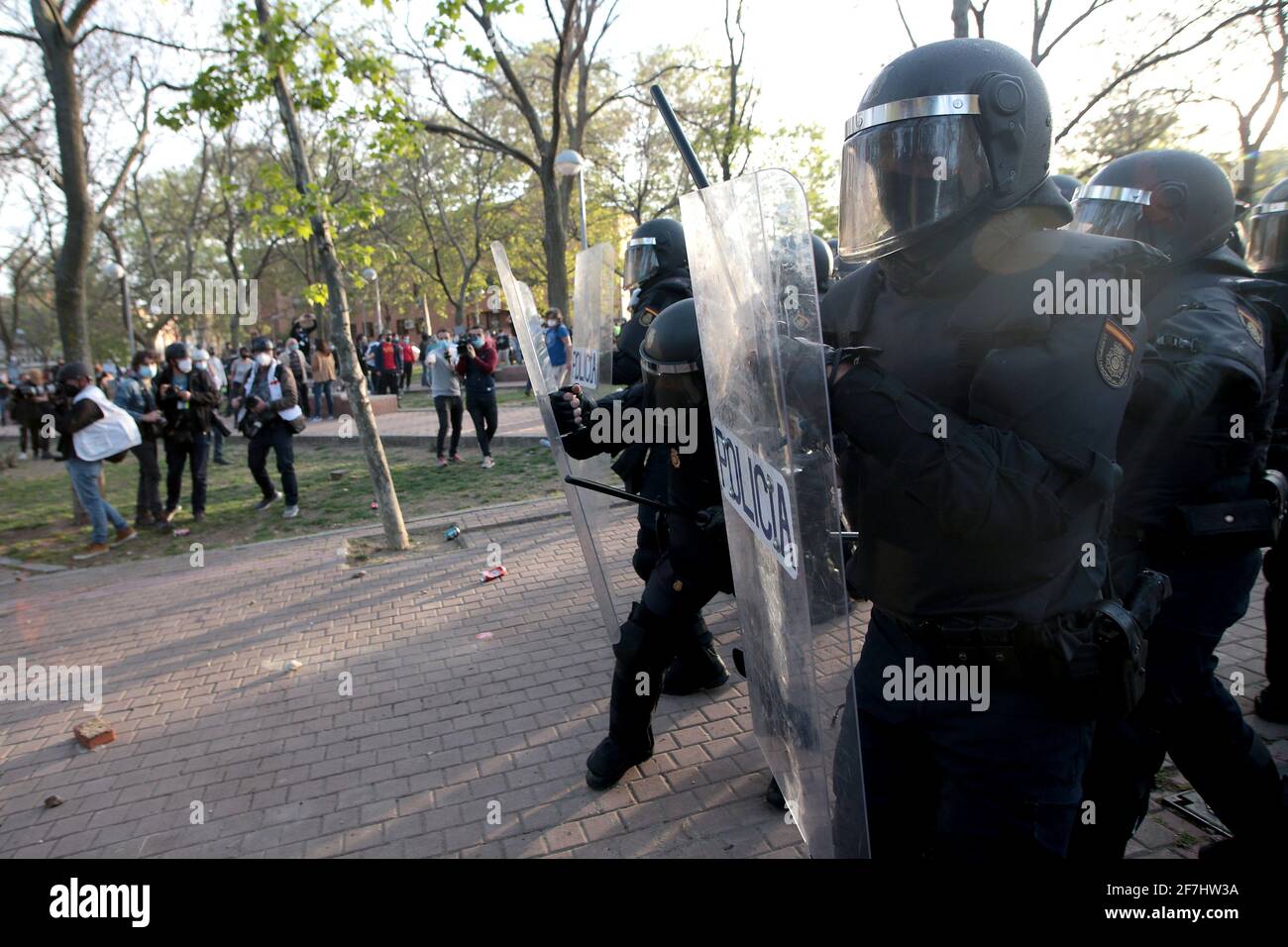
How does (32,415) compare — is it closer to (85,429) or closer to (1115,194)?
(85,429)

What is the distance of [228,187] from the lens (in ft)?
22.9

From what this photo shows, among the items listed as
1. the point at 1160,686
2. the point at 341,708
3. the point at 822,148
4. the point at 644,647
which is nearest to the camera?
the point at 1160,686

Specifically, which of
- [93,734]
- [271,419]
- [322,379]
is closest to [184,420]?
[271,419]

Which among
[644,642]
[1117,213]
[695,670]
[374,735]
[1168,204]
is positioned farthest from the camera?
[695,670]

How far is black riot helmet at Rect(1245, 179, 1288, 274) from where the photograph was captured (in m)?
3.58

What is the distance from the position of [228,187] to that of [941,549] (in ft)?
23.9

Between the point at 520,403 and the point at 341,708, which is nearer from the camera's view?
Result: the point at 341,708

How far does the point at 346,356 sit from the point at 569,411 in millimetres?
4764

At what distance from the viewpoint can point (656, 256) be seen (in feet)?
14.3

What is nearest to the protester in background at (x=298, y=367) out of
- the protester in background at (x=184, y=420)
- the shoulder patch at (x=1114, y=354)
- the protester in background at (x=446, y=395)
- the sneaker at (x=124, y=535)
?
the protester in background at (x=446, y=395)

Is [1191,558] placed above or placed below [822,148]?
below

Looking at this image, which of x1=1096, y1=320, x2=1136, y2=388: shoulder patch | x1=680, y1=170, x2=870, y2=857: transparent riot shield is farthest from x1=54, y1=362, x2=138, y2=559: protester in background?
x1=1096, y1=320, x2=1136, y2=388: shoulder patch
